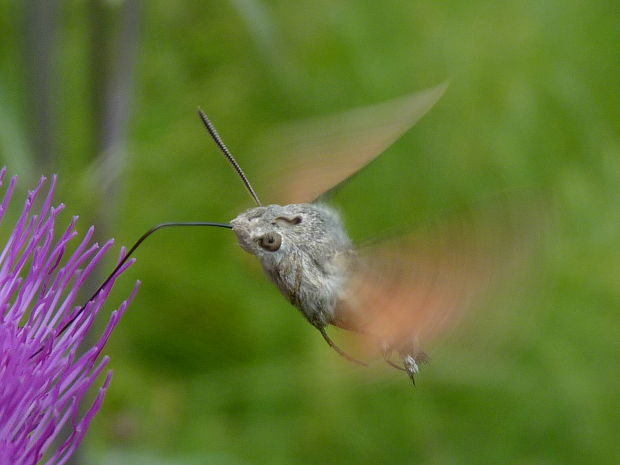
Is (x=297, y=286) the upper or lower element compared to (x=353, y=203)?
upper

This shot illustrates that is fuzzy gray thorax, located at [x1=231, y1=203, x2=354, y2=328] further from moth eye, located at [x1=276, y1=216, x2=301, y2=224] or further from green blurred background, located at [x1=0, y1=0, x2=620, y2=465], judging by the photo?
green blurred background, located at [x1=0, y1=0, x2=620, y2=465]

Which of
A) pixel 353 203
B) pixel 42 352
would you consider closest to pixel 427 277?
pixel 42 352

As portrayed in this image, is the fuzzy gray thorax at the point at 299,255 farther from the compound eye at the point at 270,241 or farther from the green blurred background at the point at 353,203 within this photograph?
the green blurred background at the point at 353,203

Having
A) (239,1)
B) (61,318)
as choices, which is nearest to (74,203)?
(239,1)

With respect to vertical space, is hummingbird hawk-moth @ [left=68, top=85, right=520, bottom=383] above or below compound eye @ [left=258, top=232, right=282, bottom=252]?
below

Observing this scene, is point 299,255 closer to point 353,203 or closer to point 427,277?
point 427,277

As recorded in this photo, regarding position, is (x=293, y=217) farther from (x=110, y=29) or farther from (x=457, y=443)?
(x=457, y=443)

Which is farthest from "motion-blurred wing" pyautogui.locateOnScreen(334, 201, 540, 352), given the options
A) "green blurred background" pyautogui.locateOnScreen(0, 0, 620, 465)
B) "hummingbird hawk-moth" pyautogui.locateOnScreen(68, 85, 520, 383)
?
"green blurred background" pyautogui.locateOnScreen(0, 0, 620, 465)
